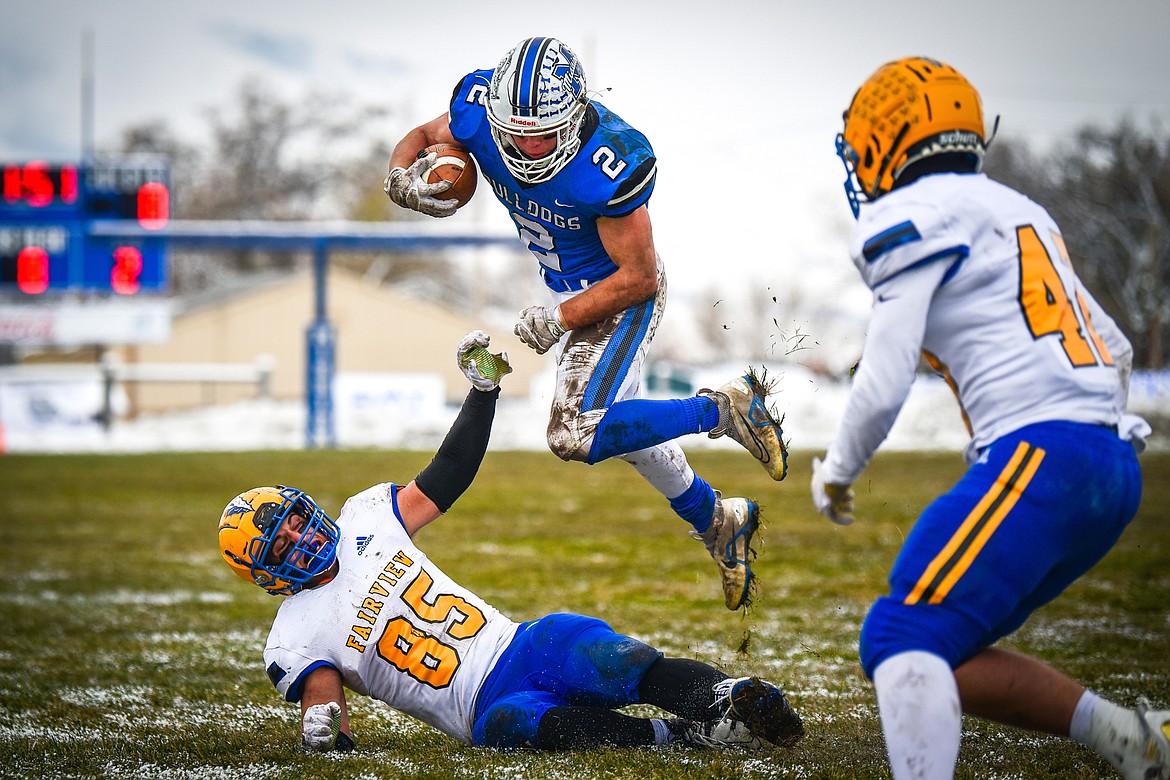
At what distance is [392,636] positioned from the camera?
3.71 m

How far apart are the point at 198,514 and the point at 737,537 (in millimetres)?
8355

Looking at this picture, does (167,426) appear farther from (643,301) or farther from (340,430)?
(643,301)

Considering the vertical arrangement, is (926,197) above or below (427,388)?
above

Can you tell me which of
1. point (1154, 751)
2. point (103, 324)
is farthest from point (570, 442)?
point (103, 324)

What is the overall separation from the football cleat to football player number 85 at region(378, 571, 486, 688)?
198cm

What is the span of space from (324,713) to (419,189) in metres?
1.89

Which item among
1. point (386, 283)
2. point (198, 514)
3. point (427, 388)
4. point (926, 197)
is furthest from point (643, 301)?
point (386, 283)

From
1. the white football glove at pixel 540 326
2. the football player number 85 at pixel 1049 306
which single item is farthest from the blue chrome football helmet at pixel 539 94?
the football player number 85 at pixel 1049 306

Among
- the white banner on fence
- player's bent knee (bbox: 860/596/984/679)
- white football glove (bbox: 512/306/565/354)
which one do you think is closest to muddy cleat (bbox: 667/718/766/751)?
player's bent knee (bbox: 860/596/984/679)

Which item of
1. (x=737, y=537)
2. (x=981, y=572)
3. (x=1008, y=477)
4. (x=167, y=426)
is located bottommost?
(x=167, y=426)

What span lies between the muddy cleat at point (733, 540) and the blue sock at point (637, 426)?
0.57 metres

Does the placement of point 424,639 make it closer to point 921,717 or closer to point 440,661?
point 440,661

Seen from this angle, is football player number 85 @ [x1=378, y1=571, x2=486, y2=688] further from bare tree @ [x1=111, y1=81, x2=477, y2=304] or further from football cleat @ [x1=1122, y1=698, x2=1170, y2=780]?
bare tree @ [x1=111, y1=81, x2=477, y2=304]

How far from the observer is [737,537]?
4750mm
